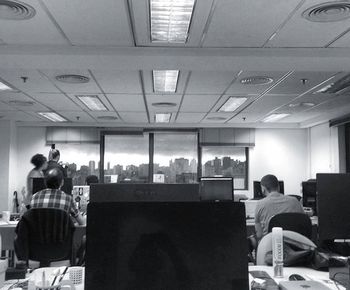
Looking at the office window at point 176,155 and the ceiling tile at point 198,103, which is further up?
the ceiling tile at point 198,103

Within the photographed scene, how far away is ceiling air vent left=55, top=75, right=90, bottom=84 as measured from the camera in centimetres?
537

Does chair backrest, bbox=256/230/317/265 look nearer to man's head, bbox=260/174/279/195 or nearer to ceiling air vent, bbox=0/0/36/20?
man's head, bbox=260/174/279/195

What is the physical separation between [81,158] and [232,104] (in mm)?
4776

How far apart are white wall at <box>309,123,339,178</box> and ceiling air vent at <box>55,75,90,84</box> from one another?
544 cm

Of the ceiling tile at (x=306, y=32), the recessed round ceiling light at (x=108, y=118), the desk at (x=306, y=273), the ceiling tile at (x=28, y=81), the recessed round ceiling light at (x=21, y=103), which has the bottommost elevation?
the desk at (x=306, y=273)

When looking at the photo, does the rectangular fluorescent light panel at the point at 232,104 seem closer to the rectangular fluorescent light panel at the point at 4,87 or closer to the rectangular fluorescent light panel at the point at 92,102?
the rectangular fluorescent light panel at the point at 92,102

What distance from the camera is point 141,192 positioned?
7.84ft

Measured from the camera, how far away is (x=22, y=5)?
3.26 m

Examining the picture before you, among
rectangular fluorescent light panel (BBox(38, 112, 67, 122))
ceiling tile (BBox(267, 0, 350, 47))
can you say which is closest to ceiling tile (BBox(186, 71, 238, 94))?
ceiling tile (BBox(267, 0, 350, 47))

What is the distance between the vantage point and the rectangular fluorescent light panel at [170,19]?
3.34 m

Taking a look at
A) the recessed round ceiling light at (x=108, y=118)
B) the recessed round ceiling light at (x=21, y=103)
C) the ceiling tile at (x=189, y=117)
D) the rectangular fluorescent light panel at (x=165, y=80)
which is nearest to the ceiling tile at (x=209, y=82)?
the rectangular fluorescent light panel at (x=165, y=80)

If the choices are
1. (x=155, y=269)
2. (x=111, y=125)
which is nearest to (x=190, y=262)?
(x=155, y=269)

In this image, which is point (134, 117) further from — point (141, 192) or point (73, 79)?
point (141, 192)

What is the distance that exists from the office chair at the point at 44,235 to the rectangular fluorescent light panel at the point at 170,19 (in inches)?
76.8
